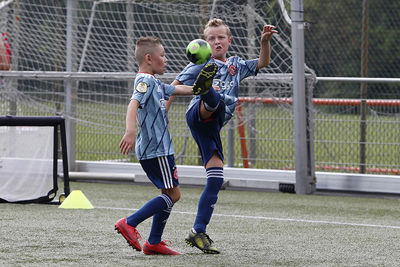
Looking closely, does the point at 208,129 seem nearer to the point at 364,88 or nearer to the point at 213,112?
the point at 213,112

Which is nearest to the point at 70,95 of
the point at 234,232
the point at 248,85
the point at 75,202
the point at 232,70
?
the point at 248,85

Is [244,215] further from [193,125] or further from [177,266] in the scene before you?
[177,266]

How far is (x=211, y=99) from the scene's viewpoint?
555 cm

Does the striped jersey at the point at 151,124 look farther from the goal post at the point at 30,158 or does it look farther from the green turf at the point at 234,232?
the goal post at the point at 30,158

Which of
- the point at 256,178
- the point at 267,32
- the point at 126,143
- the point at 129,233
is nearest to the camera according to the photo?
the point at 126,143

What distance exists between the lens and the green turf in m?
5.25

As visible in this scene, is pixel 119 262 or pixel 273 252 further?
pixel 273 252

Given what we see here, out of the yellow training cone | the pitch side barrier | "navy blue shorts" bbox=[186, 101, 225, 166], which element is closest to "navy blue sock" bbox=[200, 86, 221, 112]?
"navy blue shorts" bbox=[186, 101, 225, 166]

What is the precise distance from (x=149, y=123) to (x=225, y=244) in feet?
3.45

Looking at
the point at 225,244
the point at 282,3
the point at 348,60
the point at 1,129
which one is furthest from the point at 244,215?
the point at 348,60

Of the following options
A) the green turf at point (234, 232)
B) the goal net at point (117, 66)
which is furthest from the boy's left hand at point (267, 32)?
the goal net at point (117, 66)

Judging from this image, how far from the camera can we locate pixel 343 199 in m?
9.06

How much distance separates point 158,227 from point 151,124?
65 centimetres

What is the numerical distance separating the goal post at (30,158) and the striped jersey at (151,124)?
2790 mm
